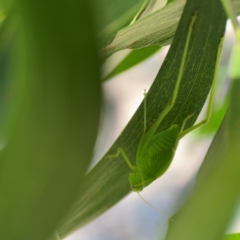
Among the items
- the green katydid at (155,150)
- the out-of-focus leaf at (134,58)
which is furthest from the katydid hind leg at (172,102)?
the out-of-focus leaf at (134,58)

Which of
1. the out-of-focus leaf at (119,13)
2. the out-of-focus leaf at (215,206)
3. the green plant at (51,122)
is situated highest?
the green plant at (51,122)

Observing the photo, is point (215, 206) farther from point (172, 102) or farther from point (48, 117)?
point (172, 102)

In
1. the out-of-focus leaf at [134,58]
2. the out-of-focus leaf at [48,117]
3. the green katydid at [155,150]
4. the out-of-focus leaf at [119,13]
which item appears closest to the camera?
the out-of-focus leaf at [48,117]

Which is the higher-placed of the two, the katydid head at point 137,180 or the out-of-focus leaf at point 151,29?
the out-of-focus leaf at point 151,29

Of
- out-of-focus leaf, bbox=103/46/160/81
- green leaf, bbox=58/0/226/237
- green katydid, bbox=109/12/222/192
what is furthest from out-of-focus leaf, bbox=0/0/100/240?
out-of-focus leaf, bbox=103/46/160/81

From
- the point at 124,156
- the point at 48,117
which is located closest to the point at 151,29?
the point at 124,156

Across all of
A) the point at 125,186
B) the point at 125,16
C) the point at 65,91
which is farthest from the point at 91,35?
the point at 125,186

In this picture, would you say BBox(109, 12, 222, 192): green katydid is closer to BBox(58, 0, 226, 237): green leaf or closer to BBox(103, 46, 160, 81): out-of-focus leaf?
BBox(58, 0, 226, 237): green leaf

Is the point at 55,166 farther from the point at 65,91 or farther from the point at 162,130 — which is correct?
the point at 162,130

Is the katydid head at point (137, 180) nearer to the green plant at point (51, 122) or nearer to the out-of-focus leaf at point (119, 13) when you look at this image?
the out-of-focus leaf at point (119, 13)
